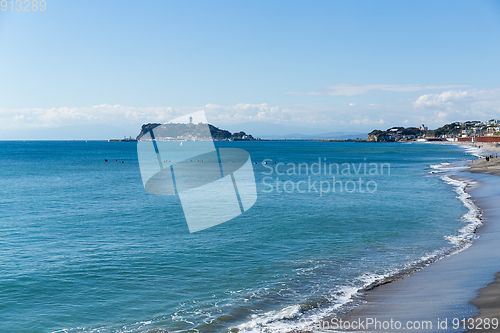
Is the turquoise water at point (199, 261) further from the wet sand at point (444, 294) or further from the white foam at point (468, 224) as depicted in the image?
the wet sand at point (444, 294)

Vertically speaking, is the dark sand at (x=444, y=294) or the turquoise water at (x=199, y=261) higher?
the dark sand at (x=444, y=294)

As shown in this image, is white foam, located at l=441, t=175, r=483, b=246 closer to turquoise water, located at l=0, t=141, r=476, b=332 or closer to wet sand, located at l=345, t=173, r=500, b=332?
turquoise water, located at l=0, t=141, r=476, b=332

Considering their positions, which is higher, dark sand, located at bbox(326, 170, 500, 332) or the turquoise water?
A: dark sand, located at bbox(326, 170, 500, 332)

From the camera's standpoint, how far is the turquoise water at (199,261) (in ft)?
36.2

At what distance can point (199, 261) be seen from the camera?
16.0 metres

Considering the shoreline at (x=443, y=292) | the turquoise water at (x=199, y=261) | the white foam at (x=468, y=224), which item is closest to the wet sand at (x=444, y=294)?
the shoreline at (x=443, y=292)

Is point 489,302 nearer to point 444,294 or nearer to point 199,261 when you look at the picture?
point 444,294

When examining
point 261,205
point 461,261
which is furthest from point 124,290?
point 261,205

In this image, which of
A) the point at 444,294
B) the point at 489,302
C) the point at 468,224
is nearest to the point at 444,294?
the point at 444,294

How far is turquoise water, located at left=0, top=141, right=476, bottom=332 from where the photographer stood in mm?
11031

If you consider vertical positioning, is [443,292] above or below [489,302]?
below

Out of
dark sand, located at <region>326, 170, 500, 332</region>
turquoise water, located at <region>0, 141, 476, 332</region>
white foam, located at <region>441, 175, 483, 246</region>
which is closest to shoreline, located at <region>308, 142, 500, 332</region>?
dark sand, located at <region>326, 170, 500, 332</region>

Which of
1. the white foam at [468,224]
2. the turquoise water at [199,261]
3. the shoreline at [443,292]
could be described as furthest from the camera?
the white foam at [468,224]

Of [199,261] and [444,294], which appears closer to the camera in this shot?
[444,294]
